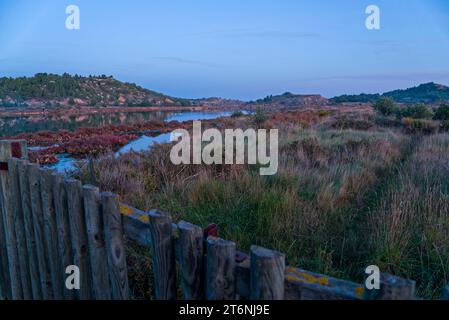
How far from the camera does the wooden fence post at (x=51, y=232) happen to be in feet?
7.34

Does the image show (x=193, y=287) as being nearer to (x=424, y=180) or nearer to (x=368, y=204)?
(x=368, y=204)

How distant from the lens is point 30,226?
2.54 metres

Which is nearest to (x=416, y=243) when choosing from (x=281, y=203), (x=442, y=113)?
(x=281, y=203)

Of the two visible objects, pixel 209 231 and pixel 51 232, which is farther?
pixel 51 232

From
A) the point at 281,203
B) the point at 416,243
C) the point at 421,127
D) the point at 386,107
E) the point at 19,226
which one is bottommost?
the point at 416,243

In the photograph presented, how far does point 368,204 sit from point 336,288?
4.24m

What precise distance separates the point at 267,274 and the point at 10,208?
2567mm

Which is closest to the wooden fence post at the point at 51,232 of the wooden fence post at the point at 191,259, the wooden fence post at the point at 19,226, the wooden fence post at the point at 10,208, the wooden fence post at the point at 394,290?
the wooden fence post at the point at 19,226

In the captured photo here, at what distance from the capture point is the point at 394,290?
3.56 feet

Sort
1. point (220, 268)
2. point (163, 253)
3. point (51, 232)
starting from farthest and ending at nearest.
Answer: point (51, 232) < point (163, 253) < point (220, 268)

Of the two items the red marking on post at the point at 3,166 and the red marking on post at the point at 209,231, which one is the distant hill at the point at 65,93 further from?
the red marking on post at the point at 209,231

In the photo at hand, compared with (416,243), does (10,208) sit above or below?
above

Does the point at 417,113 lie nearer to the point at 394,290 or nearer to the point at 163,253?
the point at 394,290

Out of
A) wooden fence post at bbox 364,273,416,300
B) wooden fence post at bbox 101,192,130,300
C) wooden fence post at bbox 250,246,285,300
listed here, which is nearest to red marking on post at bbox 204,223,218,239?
wooden fence post at bbox 250,246,285,300
